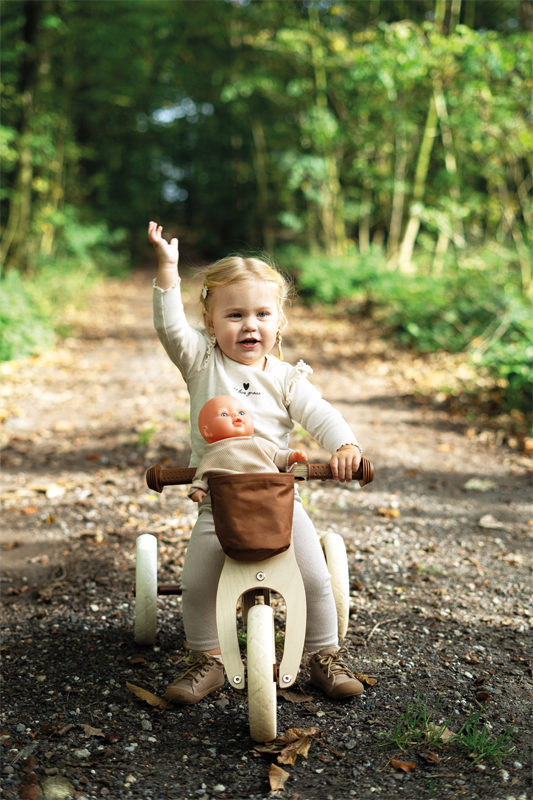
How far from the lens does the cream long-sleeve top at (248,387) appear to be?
2.38 meters

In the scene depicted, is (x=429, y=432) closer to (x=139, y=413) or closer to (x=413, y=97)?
(x=139, y=413)

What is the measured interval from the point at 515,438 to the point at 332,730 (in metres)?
3.80

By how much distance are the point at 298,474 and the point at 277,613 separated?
999mm

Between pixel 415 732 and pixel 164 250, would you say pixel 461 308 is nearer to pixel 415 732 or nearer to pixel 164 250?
pixel 164 250

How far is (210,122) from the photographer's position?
23.5 meters

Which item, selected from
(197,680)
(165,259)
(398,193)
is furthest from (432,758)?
(398,193)

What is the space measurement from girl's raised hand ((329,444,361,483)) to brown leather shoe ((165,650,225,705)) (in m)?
0.85

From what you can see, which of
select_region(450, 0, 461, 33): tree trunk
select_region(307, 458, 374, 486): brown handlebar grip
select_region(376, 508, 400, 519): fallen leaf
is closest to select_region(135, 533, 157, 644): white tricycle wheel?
select_region(307, 458, 374, 486): brown handlebar grip

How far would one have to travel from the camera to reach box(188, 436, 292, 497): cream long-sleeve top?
2146 millimetres

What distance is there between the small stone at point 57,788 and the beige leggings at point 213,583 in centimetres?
64

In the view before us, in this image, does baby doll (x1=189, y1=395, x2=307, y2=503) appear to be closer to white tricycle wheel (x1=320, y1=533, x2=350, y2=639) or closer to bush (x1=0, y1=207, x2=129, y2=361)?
white tricycle wheel (x1=320, y1=533, x2=350, y2=639)

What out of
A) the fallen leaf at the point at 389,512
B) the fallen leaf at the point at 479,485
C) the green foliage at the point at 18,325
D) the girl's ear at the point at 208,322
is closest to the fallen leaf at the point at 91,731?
the girl's ear at the point at 208,322

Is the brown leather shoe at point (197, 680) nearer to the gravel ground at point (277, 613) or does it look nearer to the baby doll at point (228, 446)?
the gravel ground at point (277, 613)

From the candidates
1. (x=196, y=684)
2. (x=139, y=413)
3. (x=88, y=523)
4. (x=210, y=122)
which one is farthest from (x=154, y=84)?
(x=196, y=684)
